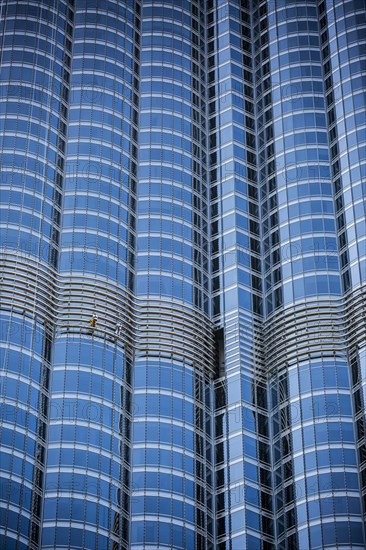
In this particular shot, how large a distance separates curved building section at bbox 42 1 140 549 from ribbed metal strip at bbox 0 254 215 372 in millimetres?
184

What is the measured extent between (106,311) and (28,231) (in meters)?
11.6

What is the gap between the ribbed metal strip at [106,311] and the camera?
13538 centimetres

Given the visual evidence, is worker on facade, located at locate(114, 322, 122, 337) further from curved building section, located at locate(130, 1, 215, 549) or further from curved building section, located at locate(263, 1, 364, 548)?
curved building section, located at locate(263, 1, 364, 548)

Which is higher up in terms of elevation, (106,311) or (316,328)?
(106,311)

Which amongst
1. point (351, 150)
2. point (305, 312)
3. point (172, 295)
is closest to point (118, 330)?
point (172, 295)

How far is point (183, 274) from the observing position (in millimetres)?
143750

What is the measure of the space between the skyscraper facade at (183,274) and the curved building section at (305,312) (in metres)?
0.21

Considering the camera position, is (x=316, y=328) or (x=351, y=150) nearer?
(x=316, y=328)

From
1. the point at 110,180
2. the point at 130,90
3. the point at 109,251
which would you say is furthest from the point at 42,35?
the point at 109,251

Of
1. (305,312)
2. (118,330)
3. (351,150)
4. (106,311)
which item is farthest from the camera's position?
(351,150)

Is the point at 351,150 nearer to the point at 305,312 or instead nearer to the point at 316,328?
the point at 305,312

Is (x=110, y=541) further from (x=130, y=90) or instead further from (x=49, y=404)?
(x=130, y=90)

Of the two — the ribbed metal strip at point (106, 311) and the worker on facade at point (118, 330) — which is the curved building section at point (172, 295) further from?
the worker on facade at point (118, 330)

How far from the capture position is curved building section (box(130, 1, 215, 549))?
12669 cm
